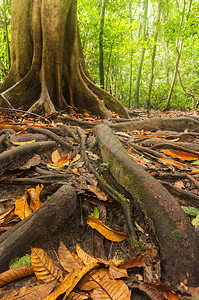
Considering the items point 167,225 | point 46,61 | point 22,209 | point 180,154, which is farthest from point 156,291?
point 46,61

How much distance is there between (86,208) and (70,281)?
0.63 metres

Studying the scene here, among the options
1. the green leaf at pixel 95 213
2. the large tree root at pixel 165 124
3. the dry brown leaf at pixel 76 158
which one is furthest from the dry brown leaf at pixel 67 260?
the large tree root at pixel 165 124

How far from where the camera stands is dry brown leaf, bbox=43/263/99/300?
3.07 feet

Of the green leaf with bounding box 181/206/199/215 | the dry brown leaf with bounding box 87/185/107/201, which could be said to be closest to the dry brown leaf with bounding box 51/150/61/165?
the dry brown leaf with bounding box 87/185/107/201

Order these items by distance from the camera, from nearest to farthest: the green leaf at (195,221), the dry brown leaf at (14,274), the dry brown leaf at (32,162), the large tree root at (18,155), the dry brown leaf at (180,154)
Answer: the dry brown leaf at (14,274), the green leaf at (195,221), the large tree root at (18,155), the dry brown leaf at (32,162), the dry brown leaf at (180,154)

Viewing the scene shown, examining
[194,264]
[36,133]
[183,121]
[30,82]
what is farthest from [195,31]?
[194,264]

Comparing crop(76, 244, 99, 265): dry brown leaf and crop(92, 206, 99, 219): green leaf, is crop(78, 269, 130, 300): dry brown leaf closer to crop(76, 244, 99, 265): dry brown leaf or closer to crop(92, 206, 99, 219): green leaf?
crop(76, 244, 99, 265): dry brown leaf

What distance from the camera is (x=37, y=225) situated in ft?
4.12

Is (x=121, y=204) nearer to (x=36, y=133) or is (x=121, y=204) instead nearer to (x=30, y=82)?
(x=36, y=133)

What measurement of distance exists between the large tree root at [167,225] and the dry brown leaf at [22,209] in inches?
33.9

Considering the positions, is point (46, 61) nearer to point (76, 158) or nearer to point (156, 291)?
point (76, 158)

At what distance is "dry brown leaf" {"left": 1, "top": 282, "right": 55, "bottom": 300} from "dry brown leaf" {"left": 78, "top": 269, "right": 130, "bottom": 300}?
178mm

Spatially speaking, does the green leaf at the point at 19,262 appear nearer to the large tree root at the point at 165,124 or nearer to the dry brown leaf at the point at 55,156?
the dry brown leaf at the point at 55,156

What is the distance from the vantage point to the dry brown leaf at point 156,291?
0.93 metres
